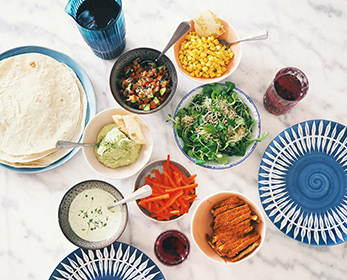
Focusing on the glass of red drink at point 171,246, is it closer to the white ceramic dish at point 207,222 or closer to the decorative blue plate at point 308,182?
the white ceramic dish at point 207,222

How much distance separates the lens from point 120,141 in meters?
1.98

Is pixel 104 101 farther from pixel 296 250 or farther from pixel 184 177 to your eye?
pixel 296 250

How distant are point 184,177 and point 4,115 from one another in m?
1.16

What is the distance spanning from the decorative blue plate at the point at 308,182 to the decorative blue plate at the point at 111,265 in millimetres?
817

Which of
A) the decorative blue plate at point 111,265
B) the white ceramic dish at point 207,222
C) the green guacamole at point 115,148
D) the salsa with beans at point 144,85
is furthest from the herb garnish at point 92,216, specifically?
the salsa with beans at point 144,85

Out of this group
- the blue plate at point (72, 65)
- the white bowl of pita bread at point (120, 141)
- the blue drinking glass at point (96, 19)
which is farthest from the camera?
the blue plate at point (72, 65)

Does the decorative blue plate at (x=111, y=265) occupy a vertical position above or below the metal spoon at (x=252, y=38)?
below

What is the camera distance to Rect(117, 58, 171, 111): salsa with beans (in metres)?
2.04

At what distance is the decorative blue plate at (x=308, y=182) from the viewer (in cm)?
210

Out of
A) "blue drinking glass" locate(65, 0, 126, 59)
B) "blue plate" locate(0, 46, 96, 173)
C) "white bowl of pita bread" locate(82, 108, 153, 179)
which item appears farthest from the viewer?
"blue plate" locate(0, 46, 96, 173)

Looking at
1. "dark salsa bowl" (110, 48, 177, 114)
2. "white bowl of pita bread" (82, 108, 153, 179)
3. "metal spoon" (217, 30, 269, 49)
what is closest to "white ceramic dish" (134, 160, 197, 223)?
"white bowl of pita bread" (82, 108, 153, 179)

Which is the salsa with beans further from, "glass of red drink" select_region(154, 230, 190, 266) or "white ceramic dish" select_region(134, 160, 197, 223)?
"glass of red drink" select_region(154, 230, 190, 266)

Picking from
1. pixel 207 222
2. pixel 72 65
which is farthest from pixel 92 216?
pixel 72 65

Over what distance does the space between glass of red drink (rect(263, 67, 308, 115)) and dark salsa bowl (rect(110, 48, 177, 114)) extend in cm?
61
